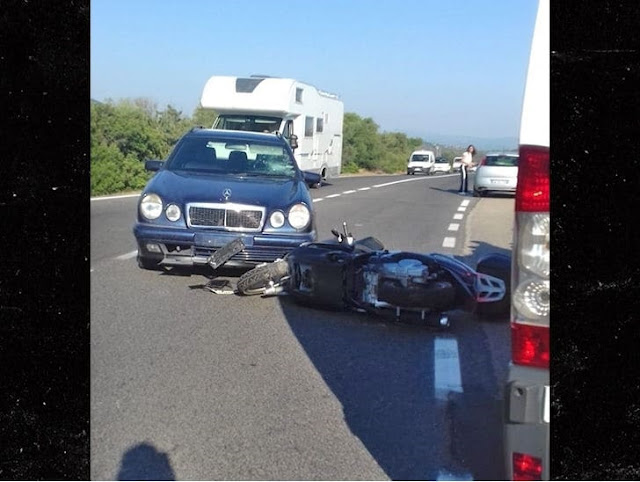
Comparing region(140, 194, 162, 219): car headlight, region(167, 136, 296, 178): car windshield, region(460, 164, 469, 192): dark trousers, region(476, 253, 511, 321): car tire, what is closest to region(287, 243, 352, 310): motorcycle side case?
region(476, 253, 511, 321): car tire

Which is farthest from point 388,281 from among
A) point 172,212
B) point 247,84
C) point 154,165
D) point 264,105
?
point 264,105

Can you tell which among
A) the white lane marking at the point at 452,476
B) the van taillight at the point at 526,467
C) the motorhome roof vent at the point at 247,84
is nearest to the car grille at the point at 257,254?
the white lane marking at the point at 452,476

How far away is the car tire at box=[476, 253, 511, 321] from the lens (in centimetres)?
564

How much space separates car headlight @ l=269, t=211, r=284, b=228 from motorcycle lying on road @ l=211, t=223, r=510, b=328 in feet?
2.80

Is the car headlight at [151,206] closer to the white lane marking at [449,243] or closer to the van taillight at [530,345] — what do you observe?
the white lane marking at [449,243]

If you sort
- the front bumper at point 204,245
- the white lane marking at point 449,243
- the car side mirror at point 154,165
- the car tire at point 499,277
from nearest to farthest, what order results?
the car tire at point 499,277, the front bumper at point 204,245, the car side mirror at point 154,165, the white lane marking at point 449,243

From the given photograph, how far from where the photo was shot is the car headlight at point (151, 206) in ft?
24.7

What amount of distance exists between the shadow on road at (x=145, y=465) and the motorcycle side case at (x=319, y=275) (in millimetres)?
2912

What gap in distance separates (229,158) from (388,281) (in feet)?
10.7

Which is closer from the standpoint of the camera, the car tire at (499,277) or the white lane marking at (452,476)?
the white lane marking at (452,476)

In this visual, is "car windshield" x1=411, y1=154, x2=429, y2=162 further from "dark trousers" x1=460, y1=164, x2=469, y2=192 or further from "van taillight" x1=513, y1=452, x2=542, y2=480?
"van taillight" x1=513, y1=452, x2=542, y2=480
